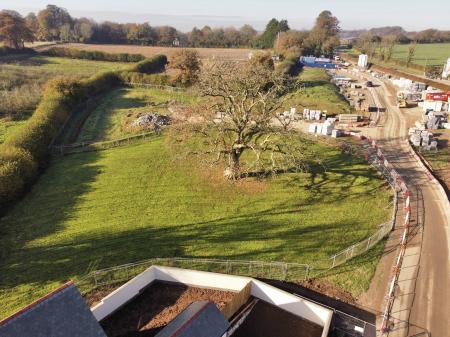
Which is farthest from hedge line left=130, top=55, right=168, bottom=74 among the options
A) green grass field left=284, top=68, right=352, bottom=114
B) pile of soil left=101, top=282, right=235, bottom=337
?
pile of soil left=101, top=282, right=235, bottom=337

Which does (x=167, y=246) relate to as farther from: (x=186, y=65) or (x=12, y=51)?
(x=12, y=51)

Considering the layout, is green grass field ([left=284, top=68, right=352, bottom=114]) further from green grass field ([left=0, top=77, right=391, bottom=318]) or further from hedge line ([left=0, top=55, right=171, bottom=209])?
hedge line ([left=0, top=55, right=171, bottom=209])

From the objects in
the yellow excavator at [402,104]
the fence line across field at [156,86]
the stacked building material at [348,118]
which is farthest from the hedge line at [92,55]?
the yellow excavator at [402,104]

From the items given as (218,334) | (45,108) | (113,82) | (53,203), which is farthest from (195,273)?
(113,82)

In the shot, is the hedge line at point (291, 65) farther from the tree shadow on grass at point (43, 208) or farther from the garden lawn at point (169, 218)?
the tree shadow on grass at point (43, 208)

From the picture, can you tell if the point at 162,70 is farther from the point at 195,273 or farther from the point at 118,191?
the point at 195,273
